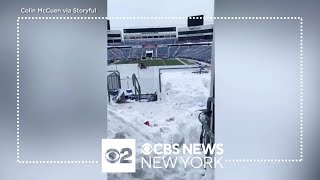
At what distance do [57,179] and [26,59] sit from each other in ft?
1.57

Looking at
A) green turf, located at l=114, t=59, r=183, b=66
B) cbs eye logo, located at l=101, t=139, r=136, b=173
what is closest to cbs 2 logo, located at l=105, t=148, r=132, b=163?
cbs eye logo, located at l=101, t=139, r=136, b=173

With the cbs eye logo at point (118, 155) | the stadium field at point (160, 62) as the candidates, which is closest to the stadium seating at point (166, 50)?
the stadium field at point (160, 62)

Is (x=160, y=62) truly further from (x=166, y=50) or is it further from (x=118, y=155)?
(x=118, y=155)

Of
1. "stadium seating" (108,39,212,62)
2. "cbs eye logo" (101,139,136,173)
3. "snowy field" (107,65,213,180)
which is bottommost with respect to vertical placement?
"cbs eye logo" (101,139,136,173)

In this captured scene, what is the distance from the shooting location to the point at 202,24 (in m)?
1.66

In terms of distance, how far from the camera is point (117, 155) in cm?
165

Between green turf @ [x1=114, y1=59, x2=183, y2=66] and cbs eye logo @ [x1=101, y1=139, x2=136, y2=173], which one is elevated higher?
green turf @ [x1=114, y1=59, x2=183, y2=66]

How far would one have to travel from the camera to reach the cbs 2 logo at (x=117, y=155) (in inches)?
64.9

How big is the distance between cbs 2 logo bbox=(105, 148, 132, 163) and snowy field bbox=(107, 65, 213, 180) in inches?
1.7

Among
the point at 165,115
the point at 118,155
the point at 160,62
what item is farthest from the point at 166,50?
the point at 118,155

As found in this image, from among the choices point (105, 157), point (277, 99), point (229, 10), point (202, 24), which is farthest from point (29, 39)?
point (277, 99)

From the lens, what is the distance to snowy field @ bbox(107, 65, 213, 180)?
1656 mm

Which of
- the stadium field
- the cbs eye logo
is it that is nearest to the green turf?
the stadium field

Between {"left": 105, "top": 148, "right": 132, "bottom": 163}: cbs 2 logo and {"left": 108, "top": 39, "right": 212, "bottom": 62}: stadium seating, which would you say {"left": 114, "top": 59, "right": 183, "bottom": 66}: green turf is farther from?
{"left": 105, "top": 148, "right": 132, "bottom": 163}: cbs 2 logo
